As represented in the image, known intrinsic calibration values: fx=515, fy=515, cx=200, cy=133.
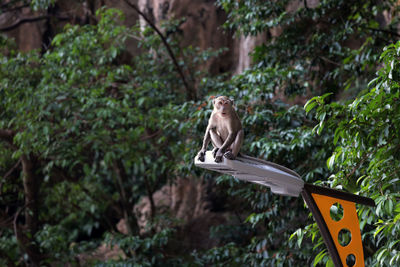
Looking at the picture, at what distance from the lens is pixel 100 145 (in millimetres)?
6059

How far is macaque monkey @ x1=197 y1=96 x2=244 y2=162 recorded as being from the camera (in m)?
2.51

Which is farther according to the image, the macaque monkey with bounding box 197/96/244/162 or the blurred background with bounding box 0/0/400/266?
the blurred background with bounding box 0/0/400/266

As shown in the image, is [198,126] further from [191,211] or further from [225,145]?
[191,211]

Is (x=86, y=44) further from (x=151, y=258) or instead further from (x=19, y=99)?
(x=151, y=258)

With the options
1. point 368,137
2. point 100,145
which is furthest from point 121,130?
point 368,137

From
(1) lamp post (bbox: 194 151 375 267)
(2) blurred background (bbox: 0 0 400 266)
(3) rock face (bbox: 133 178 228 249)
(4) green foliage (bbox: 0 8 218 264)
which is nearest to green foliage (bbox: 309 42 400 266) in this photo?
(2) blurred background (bbox: 0 0 400 266)

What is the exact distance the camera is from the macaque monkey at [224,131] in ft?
8.25

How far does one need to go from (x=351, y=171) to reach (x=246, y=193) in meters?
1.79

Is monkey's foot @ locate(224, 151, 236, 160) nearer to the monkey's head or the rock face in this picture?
the monkey's head

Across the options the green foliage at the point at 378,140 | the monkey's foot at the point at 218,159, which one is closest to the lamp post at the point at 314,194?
the monkey's foot at the point at 218,159

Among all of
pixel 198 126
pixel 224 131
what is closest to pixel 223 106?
pixel 224 131

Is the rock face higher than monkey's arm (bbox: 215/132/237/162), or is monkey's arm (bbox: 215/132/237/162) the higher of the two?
monkey's arm (bbox: 215/132/237/162)

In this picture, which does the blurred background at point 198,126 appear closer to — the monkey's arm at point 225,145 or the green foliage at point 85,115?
the green foliage at point 85,115

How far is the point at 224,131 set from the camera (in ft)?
8.63
